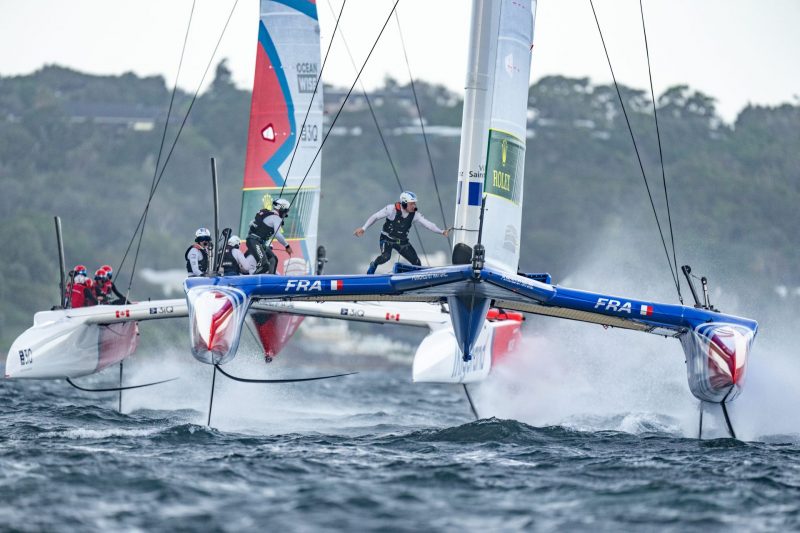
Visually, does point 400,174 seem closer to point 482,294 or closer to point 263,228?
point 263,228

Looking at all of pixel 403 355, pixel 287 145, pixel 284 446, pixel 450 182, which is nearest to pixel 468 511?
pixel 284 446

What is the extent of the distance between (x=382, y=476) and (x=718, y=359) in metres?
2.70

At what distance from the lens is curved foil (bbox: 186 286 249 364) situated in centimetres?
836

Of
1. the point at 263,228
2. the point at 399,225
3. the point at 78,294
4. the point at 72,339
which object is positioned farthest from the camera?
the point at 78,294

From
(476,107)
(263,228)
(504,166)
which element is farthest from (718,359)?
(263,228)

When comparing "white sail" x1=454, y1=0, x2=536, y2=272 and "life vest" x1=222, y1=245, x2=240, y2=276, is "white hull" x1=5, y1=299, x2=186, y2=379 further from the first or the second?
"white sail" x1=454, y1=0, x2=536, y2=272

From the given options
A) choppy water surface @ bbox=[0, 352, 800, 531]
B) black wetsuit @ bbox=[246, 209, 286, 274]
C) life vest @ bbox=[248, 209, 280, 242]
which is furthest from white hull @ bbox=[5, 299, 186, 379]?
life vest @ bbox=[248, 209, 280, 242]

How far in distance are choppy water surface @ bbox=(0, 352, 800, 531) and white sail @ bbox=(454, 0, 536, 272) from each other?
1.35 metres

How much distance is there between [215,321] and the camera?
8.35 meters

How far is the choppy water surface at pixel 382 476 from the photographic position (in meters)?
5.62

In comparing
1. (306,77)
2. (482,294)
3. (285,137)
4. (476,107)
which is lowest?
(482,294)

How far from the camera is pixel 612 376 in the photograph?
44.4 feet

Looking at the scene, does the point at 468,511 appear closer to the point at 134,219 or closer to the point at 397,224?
the point at 397,224

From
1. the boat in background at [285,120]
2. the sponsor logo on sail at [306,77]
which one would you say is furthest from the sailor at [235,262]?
the sponsor logo on sail at [306,77]
